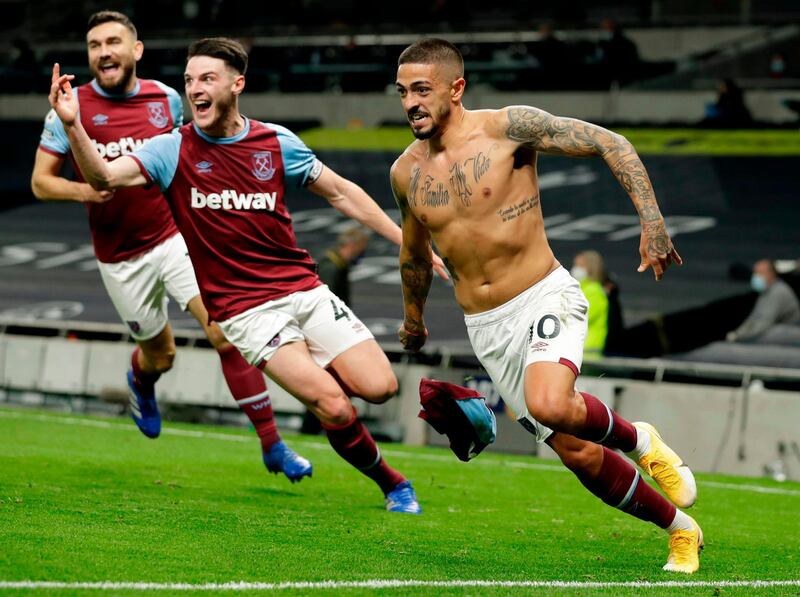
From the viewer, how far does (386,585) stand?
5469 millimetres

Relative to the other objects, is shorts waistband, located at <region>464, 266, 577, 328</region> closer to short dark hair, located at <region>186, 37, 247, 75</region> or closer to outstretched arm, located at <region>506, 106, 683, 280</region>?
outstretched arm, located at <region>506, 106, 683, 280</region>

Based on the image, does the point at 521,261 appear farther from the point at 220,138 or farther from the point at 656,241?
the point at 220,138

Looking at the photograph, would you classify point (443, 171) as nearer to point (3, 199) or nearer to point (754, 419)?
point (754, 419)

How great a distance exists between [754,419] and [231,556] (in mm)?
7884

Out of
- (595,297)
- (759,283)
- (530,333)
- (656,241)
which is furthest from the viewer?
(759,283)

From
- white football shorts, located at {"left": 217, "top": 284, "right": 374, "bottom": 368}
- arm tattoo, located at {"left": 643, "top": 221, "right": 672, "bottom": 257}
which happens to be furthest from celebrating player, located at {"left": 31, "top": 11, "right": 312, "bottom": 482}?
arm tattoo, located at {"left": 643, "top": 221, "right": 672, "bottom": 257}

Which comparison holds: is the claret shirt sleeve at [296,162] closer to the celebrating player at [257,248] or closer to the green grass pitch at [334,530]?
the celebrating player at [257,248]

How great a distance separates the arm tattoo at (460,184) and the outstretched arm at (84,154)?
1.77 m

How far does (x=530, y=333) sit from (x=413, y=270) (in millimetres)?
901

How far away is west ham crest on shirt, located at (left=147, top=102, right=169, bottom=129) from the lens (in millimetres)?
8922

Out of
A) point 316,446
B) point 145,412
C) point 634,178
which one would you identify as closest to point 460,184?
point 634,178

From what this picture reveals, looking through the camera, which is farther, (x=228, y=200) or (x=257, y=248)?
(x=257, y=248)

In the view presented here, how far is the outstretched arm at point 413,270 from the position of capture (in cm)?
684

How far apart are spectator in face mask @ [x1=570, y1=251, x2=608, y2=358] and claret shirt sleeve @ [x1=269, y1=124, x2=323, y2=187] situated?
674cm
